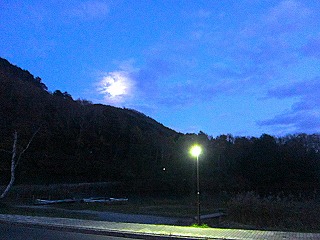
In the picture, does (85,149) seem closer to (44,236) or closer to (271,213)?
(271,213)

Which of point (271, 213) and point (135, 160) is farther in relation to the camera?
point (135, 160)

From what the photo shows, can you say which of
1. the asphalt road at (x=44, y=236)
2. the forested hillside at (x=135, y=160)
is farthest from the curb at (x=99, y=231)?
the forested hillside at (x=135, y=160)

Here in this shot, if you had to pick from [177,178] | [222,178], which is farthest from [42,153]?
[222,178]

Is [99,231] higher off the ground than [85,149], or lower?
lower

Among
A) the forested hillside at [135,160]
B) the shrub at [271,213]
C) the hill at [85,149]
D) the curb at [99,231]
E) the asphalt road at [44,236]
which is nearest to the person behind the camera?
the asphalt road at [44,236]

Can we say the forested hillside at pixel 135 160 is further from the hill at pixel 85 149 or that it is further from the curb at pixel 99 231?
the curb at pixel 99 231

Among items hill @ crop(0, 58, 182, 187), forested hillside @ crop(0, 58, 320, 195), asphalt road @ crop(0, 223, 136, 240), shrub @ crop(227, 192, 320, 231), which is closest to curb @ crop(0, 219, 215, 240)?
asphalt road @ crop(0, 223, 136, 240)

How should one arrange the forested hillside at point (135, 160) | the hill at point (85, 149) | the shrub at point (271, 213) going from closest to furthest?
the shrub at point (271, 213) < the hill at point (85, 149) < the forested hillside at point (135, 160)

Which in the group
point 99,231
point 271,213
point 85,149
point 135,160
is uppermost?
point 85,149

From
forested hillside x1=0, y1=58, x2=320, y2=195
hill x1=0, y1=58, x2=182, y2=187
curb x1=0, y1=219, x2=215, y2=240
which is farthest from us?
forested hillside x1=0, y1=58, x2=320, y2=195

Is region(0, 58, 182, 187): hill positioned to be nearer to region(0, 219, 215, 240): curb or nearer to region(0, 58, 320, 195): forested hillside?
region(0, 58, 320, 195): forested hillside

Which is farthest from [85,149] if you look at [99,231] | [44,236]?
[44,236]

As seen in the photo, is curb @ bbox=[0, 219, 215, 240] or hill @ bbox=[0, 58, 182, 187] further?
hill @ bbox=[0, 58, 182, 187]

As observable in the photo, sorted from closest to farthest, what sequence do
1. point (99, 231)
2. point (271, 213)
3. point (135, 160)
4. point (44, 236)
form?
point (44, 236) → point (99, 231) → point (271, 213) → point (135, 160)
